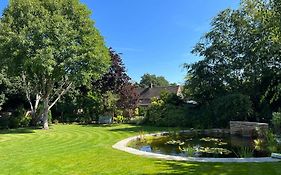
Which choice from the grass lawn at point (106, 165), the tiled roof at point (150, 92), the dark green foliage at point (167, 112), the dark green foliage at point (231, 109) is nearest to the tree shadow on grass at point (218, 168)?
the grass lawn at point (106, 165)

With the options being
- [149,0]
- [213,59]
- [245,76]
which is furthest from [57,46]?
[245,76]

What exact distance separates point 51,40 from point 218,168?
15842mm

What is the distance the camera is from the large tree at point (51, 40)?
20.6 meters

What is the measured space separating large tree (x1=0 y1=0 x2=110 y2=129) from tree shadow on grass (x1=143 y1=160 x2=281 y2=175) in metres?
13.5

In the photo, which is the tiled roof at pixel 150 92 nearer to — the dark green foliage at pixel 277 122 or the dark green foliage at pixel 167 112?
the dark green foliage at pixel 167 112

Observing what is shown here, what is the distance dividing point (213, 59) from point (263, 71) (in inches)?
167

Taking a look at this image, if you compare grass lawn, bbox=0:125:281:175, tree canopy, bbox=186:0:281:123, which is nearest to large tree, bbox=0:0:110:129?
tree canopy, bbox=186:0:281:123

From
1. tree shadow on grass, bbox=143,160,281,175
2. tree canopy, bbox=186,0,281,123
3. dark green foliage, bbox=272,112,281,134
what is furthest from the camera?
tree canopy, bbox=186,0,281,123

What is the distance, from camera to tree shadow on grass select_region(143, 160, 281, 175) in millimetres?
8352

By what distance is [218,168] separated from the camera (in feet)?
29.4

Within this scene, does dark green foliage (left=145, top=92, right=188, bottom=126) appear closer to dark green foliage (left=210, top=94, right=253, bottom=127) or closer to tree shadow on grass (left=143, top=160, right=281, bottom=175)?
dark green foliage (left=210, top=94, right=253, bottom=127)

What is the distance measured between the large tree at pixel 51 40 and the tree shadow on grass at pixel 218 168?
13541 millimetres

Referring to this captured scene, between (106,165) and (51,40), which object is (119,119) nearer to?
(51,40)

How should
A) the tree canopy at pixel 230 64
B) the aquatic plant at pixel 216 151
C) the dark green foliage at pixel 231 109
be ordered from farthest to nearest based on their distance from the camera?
the tree canopy at pixel 230 64, the dark green foliage at pixel 231 109, the aquatic plant at pixel 216 151
